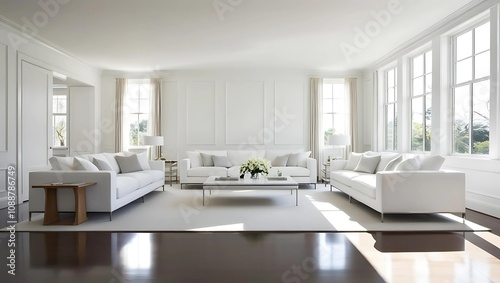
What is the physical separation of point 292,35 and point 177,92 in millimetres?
4265

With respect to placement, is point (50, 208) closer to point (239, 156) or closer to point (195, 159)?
point (195, 159)

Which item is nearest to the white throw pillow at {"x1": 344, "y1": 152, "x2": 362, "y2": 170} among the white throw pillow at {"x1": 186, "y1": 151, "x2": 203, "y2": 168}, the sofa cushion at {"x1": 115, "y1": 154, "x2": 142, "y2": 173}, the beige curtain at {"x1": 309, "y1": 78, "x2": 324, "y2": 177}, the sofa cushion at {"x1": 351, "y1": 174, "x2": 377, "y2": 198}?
the sofa cushion at {"x1": 351, "y1": 174, "x2": 377, "y2": 198}

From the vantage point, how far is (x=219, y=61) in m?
8.38

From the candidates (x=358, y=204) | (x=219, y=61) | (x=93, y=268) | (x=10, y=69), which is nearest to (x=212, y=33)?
(x=219, y=61)

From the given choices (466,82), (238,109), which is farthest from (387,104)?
(238,109)

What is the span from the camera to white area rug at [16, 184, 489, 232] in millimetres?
4188

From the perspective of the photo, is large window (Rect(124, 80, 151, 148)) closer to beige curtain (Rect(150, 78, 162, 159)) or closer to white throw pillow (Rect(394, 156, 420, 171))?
beige curtain (Rect(150, 78, 162, 159))

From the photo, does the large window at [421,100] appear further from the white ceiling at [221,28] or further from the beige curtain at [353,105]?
the beige curtain at [353,105]

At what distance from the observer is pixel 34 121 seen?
6.49 m

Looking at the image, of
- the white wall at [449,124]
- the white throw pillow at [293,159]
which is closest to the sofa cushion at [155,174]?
the white throw pillow at [293,159]

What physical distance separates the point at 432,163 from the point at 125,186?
14.9 feet

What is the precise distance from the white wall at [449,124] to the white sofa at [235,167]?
Result: 2.18m

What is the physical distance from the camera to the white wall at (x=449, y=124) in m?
4.77

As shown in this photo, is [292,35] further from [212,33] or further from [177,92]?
[177,92]
